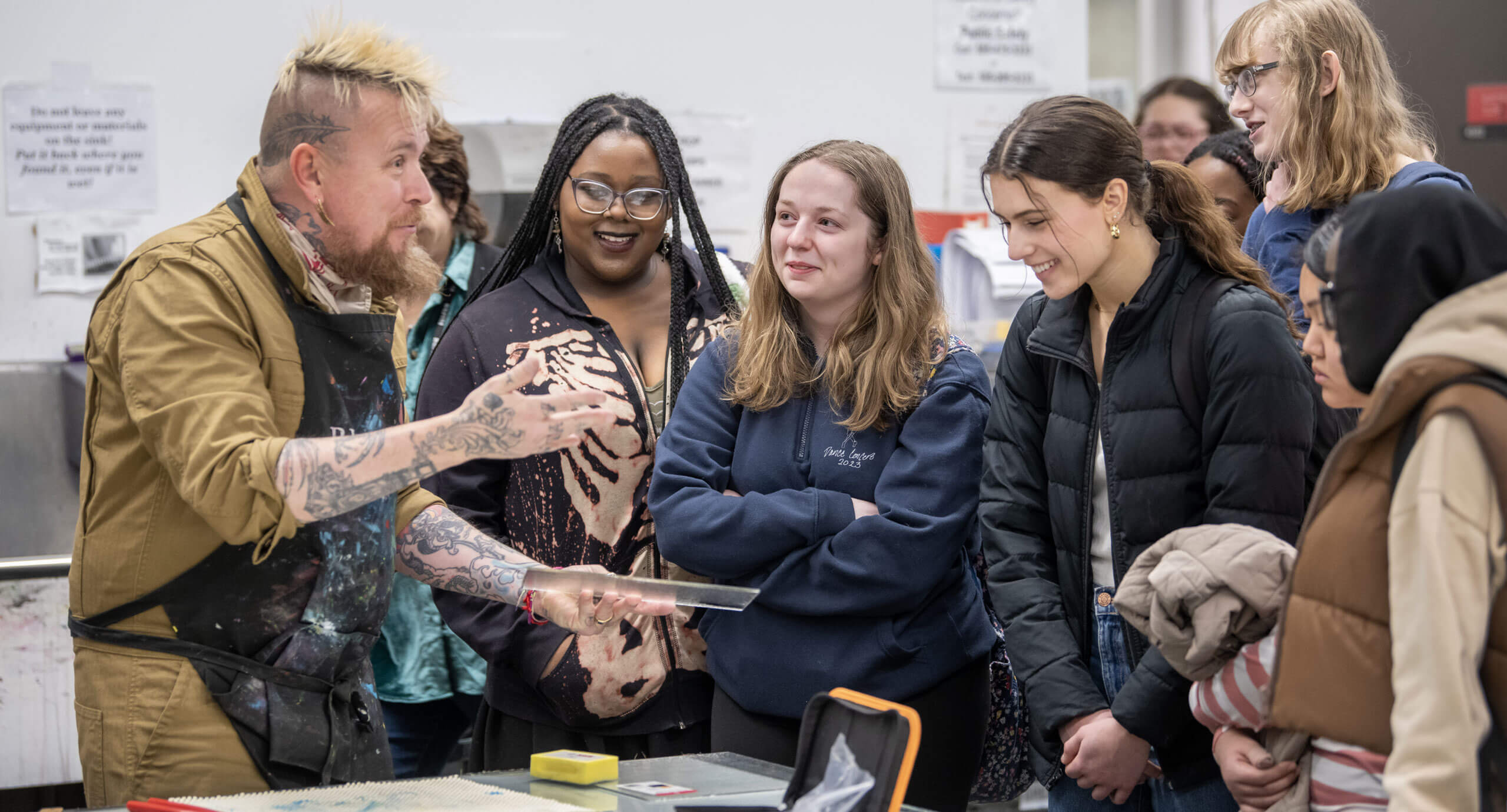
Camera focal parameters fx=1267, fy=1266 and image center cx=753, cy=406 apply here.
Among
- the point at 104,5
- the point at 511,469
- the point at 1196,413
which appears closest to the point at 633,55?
the point at 104,5

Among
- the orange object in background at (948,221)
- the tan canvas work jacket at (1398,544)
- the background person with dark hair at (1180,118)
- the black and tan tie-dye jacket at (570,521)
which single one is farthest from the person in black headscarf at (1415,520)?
the orange object in background at (948,221)

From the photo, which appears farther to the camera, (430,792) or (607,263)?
(607,263)

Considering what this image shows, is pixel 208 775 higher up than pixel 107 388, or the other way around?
pixel 107 388

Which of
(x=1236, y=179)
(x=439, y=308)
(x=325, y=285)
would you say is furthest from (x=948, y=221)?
(x=325, y=285)

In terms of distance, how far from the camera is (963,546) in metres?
2.04

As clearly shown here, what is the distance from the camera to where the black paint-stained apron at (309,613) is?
1.62 meters

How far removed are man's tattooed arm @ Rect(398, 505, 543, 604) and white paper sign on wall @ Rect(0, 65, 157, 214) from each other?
6.39ft

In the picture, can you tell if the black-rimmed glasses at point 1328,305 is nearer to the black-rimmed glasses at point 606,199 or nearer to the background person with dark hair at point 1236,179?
the black-rimmed glasses at point 606,199

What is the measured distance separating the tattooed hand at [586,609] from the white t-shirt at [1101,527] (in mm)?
614

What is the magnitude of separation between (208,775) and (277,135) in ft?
2.79

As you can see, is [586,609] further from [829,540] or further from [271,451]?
[271,451]

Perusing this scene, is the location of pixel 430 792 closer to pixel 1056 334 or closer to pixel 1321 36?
pixel 1056 334

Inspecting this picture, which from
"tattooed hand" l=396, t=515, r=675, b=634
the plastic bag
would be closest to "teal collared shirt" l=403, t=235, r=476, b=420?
"tattooed hand" l=396, t=515, r=675, b=634

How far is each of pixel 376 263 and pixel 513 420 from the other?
43 cm
